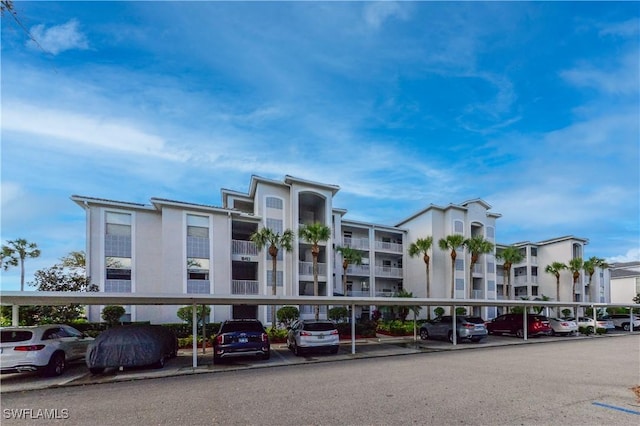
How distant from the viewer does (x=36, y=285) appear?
21281 millimetres

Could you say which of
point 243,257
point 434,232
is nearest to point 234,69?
point 243,257

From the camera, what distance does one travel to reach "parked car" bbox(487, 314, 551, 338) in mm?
23016

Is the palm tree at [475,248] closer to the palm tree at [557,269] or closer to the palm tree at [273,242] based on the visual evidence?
the palm tree at [557,269]

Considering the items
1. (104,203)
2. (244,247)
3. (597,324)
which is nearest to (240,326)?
(244,247)

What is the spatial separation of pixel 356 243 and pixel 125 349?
81.4 ft

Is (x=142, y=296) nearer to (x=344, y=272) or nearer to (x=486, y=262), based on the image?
(x=344, y=272)

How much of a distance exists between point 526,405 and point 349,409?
352 centimetres

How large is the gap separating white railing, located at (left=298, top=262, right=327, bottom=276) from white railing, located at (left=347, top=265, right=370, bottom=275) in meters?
5.63

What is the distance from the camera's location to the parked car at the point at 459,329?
1945 centimetres

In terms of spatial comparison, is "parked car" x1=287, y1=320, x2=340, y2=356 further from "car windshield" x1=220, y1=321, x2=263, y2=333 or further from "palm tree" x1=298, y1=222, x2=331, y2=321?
"palm tree" x1=298, y1=222, x2=331, y2=321

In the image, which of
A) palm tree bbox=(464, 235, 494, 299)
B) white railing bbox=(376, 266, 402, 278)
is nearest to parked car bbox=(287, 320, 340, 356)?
white railing bbox=(376, 266, 402, 278)

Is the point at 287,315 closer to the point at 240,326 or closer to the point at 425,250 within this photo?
the point at 240,326

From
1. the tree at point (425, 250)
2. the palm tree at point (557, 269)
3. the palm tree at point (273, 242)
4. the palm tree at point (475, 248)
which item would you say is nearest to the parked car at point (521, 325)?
the tree at point (425, 250)

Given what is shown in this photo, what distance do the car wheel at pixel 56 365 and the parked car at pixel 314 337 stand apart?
7861 millimetres
